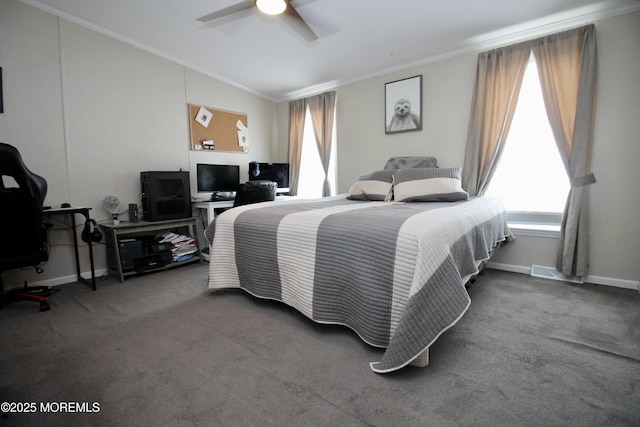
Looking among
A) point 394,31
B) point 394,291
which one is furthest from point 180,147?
point 394,291

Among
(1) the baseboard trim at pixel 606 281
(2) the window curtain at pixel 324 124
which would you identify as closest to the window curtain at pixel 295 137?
(2) the window curtain at pixel 324 124

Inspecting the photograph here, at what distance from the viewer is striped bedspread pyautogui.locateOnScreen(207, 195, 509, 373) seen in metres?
1.18

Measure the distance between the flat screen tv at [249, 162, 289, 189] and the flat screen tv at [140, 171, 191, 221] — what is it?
3.57 ft

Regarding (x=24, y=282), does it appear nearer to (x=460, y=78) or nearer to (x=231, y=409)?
(x=231, y=409)

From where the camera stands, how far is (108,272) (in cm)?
288

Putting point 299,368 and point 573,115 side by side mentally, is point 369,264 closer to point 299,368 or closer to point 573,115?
point 299,368

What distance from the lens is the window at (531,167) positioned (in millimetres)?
2682

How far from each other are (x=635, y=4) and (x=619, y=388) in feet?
9.44

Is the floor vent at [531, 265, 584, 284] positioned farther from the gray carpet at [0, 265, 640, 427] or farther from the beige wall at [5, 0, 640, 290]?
the gray carpet at [0, 265, 640, 427]

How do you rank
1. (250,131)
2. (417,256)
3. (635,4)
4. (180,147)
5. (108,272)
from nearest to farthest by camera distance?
1. (417,256)
2. (635,4)
3. (108,272)
4. (180,147)
5. (250,131)

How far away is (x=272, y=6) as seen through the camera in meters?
2.01

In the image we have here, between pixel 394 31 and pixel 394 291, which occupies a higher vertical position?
pixel 394 31

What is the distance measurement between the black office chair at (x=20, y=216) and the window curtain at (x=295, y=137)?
9.97 feet

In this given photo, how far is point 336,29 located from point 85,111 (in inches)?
101
